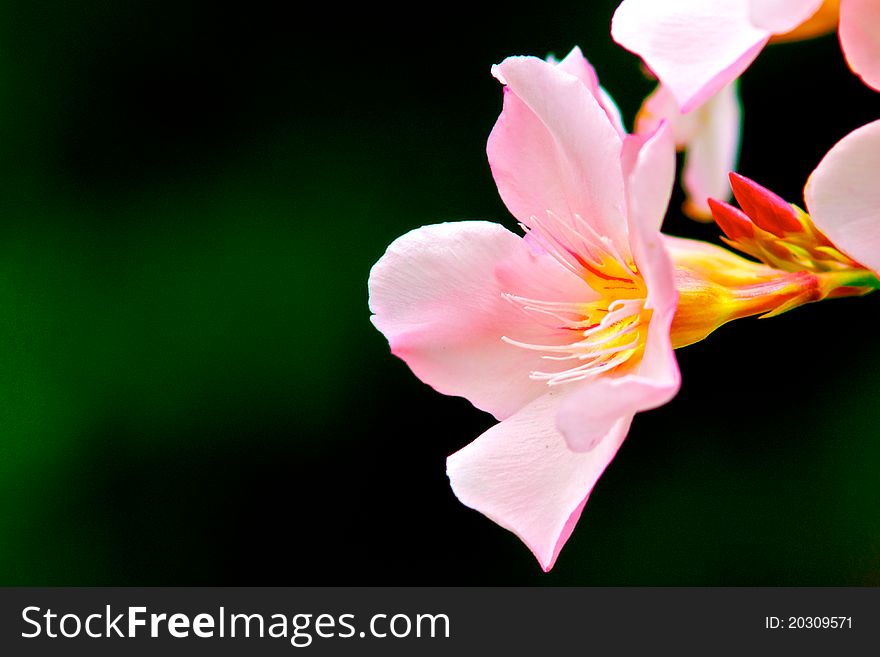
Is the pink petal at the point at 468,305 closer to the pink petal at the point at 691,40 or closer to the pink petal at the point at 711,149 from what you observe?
the pink petal at the point at 691,40

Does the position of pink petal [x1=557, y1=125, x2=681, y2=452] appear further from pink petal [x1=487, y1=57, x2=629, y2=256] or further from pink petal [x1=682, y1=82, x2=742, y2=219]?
pink petal [x1=682, y1=82, x2=742, y2=219]

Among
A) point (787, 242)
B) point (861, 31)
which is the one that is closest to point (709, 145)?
point (787, 242)

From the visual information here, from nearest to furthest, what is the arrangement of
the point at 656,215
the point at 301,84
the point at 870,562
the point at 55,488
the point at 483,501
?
the point at 656,215 → the point at 483,501 → the point at 870,562 → the point at 55,488 → the point at 301,84

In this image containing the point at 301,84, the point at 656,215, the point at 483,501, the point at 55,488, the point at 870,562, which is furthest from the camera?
the point at 301,84

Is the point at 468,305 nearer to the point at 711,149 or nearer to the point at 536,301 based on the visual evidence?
the point at 536,301

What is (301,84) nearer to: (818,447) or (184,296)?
(184,296)

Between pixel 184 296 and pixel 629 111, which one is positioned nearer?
pixel 629 111

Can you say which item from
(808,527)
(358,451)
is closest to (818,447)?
(808,527)
